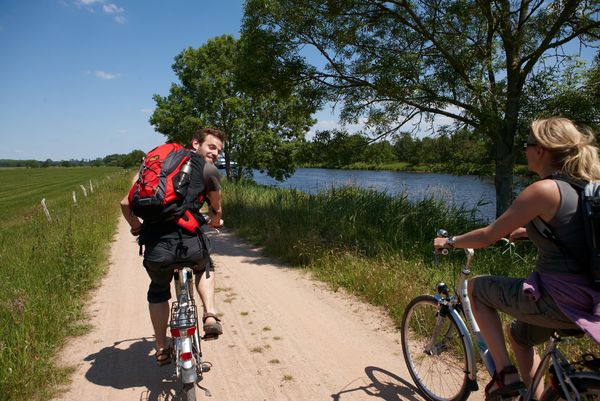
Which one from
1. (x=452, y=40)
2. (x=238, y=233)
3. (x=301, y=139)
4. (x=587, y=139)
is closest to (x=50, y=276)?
(x=238, y=233)

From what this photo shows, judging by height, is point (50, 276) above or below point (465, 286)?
below

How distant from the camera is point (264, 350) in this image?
4062 millimetres

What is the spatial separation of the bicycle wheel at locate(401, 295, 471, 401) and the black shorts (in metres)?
1.74

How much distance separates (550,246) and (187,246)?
2.28 meters

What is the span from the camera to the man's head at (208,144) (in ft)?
10.7

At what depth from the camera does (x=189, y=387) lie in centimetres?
276

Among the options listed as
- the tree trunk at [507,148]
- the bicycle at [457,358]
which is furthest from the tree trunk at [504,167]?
the bicycle at [457,358]

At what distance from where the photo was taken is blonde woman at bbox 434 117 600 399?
1919mm

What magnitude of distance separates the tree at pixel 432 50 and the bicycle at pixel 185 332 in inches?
261

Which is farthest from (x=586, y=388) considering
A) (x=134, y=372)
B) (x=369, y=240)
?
(x=369, y=240)

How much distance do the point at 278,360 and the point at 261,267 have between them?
11.5 feet

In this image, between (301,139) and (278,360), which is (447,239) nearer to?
(278,360)

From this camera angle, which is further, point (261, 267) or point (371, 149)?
point (371, 149)

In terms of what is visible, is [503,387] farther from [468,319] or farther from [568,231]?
[568,231]
